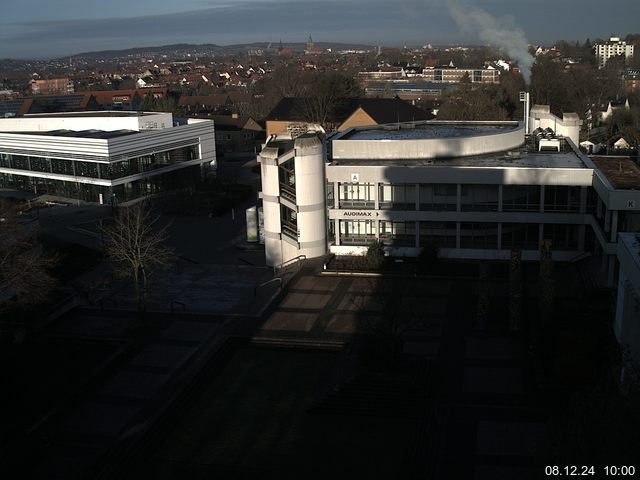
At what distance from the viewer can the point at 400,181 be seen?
32844mm

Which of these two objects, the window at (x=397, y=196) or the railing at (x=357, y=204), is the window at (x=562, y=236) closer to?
the window at (x=397, y=196)

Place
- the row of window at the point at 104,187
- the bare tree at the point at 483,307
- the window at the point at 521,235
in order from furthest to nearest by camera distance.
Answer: the row of window at the point at 104,187
the window at the point at 521,235
the bare tree at the point at 483,307

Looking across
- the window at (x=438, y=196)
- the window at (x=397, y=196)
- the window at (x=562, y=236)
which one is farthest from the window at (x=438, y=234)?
the window at (x=562, y=236)

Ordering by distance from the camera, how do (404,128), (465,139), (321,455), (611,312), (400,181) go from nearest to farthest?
(321,455)
(611,312)
(400,181)
(465,139)
(404,128)

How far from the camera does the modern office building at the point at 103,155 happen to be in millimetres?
47656

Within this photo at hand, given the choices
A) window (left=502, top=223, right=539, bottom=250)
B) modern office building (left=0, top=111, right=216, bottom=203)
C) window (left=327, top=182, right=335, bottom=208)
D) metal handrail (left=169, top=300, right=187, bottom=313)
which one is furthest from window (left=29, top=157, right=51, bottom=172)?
window (left=502, top=223, right=539, bottom=250)

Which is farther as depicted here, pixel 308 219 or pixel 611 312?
pixel 308 219

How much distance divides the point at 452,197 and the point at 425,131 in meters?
9.74

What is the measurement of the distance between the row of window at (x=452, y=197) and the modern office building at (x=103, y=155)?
19.4m

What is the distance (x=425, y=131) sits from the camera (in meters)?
41.6

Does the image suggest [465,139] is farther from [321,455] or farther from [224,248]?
[321,455]

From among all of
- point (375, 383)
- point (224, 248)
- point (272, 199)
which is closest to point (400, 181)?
point (272, 199)

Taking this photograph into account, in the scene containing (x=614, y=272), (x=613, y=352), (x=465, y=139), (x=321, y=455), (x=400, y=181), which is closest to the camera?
(x=321, y=455)

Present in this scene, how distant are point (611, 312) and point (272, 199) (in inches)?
608
